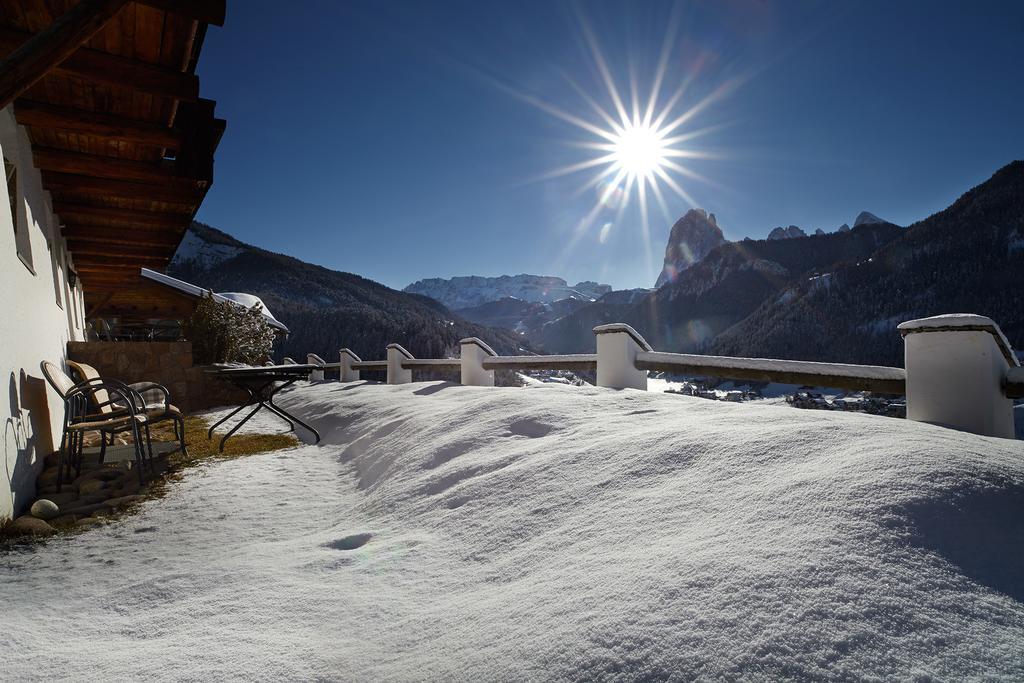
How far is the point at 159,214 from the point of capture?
6578 millimetres

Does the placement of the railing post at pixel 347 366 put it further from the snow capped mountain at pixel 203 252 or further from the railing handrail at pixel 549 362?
the snow capped mountain at pixel 203 252

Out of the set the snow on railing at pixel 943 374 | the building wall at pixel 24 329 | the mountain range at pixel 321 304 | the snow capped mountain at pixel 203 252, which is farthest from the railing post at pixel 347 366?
the snow capped mountain at pixel 203 252

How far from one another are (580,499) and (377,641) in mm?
990

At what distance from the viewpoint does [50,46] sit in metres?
2.09

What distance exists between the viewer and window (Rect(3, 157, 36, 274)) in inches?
162

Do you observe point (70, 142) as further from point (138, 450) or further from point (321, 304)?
point (321, 304)

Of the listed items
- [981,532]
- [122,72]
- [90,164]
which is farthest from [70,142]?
[981,532]

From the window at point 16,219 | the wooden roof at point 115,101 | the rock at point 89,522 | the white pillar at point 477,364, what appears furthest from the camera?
the white pillar at point 477,364

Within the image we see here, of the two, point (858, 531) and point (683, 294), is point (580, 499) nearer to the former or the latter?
point (858, 531)

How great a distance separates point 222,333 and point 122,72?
374 inches

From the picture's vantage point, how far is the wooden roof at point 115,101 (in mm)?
2197

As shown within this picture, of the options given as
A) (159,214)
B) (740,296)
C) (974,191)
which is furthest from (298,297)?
(974,191)

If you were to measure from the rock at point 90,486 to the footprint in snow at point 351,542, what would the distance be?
2.34m

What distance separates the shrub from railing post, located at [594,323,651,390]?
9954 millimetres
